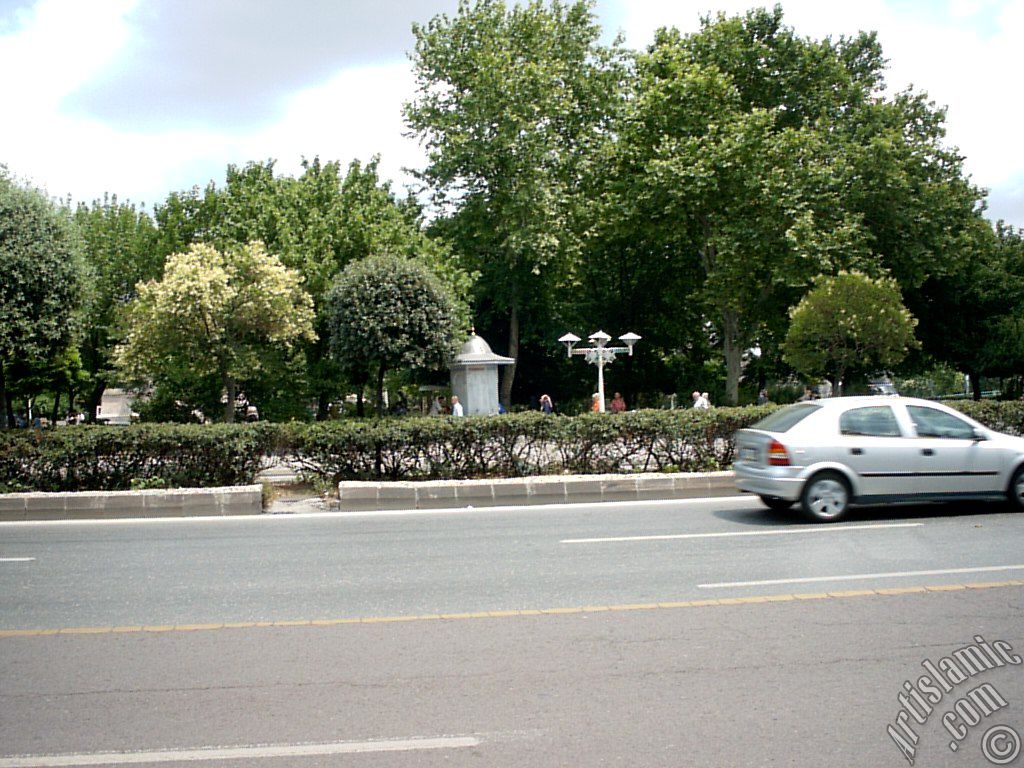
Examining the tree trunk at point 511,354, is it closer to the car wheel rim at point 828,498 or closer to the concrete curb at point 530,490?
the concrete curb at point 530,490

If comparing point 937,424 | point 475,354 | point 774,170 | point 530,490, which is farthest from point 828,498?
point 774,170

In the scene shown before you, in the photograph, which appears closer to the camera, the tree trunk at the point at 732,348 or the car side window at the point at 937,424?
the car side window at the point at 937,424

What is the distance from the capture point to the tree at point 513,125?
1465 inches

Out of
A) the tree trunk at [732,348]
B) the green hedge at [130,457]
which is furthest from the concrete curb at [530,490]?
the tree trunk at [732,348]

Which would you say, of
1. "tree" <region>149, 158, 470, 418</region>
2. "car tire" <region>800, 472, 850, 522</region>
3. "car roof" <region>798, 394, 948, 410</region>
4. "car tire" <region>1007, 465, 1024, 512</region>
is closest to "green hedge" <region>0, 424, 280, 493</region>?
"car tire" <region>800, 472, 850, 522</region>

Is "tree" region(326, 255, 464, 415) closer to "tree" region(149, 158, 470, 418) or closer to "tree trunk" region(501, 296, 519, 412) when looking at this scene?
"tree" region(149, 158, 470, 418)

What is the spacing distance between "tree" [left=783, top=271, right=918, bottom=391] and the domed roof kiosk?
9.13m

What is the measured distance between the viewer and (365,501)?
13570 mm

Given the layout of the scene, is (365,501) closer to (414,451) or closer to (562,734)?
(414,451)

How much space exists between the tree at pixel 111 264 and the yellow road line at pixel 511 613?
27.6 meters

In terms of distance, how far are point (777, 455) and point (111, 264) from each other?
3438cm

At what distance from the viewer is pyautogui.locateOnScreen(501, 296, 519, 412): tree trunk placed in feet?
135

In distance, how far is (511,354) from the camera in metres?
44.2

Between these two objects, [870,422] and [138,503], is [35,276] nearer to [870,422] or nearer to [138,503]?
[138,503]
